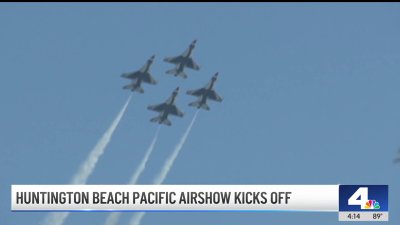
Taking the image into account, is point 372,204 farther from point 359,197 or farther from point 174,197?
point 174,197

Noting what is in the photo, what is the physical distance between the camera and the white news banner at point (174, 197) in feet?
434

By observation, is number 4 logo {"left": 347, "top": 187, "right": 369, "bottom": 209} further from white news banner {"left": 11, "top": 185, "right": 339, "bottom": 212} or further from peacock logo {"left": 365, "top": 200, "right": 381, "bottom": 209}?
white news banner {"left": 11, "top": 185, "right": 339, "bottom": 212}

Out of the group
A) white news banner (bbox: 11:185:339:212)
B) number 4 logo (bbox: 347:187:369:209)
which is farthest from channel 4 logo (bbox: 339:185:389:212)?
white news banner (bbox: 11:185:339:212)

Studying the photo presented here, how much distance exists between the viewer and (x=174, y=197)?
134 m

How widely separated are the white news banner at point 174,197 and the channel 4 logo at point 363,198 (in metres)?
1.33

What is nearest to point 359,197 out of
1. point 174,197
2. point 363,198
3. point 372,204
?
point 363,198

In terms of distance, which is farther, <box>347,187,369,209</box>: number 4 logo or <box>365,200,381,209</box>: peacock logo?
<box>347,187,369,209</box>: number 4 logo

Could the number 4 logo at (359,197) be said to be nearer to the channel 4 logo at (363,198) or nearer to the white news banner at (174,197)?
the channel 4 logo at (363,198)

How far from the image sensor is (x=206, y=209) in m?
133

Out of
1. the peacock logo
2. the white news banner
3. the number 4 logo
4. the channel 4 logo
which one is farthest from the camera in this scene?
the number 4 logo

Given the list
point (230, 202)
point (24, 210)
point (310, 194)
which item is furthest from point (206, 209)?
point (24, 210)

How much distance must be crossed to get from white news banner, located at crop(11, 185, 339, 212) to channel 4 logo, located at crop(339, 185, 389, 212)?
133 centimetres

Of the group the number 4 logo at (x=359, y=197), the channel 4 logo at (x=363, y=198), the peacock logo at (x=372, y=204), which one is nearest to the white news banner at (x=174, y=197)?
the channel 4 logo at (x=363, y=198)

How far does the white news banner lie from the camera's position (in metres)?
132
